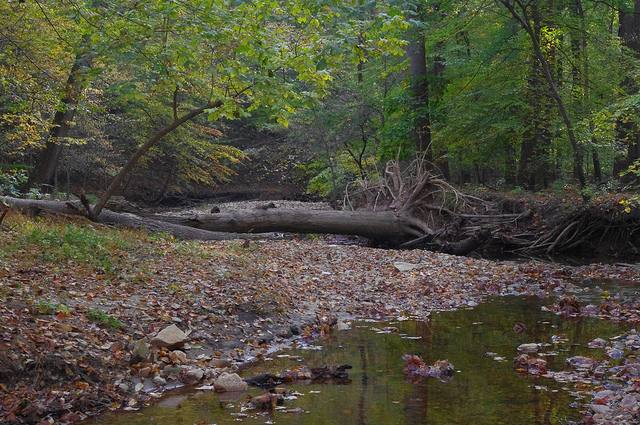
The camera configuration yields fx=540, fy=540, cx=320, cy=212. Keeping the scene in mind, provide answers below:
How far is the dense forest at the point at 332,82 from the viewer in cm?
713

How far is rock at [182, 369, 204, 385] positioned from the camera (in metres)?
4.55

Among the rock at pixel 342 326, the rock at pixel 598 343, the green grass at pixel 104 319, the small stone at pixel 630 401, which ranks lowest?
the rock at pixel 342 326

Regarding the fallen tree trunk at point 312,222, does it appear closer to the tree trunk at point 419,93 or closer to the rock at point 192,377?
the tree trunk at point 419,93

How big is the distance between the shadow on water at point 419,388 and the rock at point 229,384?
87mm

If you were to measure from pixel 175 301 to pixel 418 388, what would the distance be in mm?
3200

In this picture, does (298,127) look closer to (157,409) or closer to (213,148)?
(213,148)

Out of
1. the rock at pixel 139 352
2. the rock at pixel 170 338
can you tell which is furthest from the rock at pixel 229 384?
the rock at pixel 170 338

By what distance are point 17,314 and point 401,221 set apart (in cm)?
1117

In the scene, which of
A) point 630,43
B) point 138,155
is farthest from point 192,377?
point 630,43

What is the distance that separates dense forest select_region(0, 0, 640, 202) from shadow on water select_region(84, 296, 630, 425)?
3079mm

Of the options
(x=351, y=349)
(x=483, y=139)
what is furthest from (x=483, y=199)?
(x=351, y=349)

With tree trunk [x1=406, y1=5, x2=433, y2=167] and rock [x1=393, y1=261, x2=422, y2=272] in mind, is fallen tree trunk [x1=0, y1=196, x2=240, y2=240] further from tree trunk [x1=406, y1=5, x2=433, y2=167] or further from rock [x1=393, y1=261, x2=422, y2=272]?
tree trunk [x1=406, y1=5, x2=433, y2=167]

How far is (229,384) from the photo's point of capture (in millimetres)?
4320

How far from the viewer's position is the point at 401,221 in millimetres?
14773
